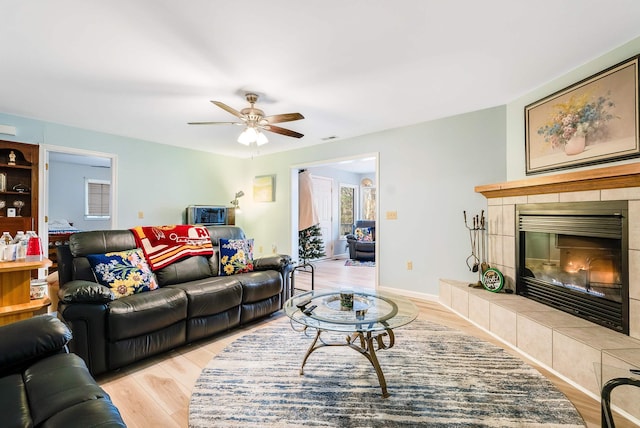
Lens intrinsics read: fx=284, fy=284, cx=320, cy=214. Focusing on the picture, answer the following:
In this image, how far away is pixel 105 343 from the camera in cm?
201

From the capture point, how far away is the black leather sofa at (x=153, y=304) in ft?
6.44

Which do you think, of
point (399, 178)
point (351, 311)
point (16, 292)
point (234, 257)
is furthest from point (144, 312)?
point (399, 178)

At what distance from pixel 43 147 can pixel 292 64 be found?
383cm

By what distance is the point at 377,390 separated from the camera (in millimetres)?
1837

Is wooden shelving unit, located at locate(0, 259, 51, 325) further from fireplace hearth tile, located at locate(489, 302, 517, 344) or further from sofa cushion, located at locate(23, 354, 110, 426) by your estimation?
fireplace hearth tile, located at locate(489, 302, 517, 344)

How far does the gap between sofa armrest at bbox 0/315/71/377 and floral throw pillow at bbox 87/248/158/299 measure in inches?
38.4

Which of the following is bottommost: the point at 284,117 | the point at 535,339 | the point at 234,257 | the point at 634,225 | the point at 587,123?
the point at 535,339

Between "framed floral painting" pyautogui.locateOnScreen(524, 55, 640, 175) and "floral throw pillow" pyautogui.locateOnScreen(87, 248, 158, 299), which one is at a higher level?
"framed floral painting" pyautogui.locateOnScreen(524, 55, 640, 175)

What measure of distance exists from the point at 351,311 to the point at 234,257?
1686 mm

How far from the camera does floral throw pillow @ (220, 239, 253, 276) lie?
322cm

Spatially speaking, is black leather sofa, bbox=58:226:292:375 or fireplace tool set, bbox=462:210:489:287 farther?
fireplace tool set, bbox=462:210:489:287

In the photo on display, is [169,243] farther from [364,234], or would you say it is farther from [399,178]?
[364,234]

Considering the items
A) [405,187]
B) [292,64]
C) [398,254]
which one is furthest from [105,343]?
[405,187]

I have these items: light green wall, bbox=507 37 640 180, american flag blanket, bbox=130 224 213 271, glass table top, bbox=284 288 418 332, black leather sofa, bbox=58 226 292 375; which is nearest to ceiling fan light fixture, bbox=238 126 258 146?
american flag blanket, bbox=130 224 213 271
